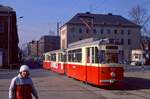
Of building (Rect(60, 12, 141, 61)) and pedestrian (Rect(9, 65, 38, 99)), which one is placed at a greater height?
building (Rect(60, 12, 141, 61))

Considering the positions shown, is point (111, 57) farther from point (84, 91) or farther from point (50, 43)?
point (50, 43)

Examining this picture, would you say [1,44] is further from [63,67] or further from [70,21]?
[70,21]

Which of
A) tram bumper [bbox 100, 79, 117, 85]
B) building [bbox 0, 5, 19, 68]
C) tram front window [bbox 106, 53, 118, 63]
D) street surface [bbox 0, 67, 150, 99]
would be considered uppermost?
building [bbox 0, 5, 19, 68]

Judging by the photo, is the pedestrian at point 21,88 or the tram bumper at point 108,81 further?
the tram bumper at point 108,81

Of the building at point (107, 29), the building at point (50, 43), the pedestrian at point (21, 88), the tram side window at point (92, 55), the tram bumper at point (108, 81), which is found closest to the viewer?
the pedestrian at point (21, 88)

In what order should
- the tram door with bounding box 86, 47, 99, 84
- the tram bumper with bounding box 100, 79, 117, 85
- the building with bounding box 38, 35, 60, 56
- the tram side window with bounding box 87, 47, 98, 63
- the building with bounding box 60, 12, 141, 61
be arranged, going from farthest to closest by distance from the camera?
1. the building with bounding box 38, 35, 60, 56
2. the building with bounding box 60, 12, 141, 61
3. the tram side window with bounding box 87, 47, 98, 63
4. the tram door with bounding box 86, 47, 99, 84
5. the tram bumper with bounding box 100, 79, 117, 85

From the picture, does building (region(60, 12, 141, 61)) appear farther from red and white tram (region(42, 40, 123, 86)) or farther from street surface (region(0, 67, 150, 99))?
red and white tram (region(42, 40, 123, 86))

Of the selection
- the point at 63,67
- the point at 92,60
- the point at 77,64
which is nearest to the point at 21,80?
the point at 92,60

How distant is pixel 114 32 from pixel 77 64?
328ft

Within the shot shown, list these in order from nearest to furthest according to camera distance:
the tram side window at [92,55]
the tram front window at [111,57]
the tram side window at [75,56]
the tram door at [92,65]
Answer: the tram front window at [111,57]
the tram door at [92,65]
the tram side window at [92,55]
the tram side window at [75,56]

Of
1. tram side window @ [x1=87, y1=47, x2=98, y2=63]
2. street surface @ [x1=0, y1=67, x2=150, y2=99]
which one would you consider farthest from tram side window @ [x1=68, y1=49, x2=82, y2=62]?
tram side window @ [x1=87, y1=47, x2=98, y2=63]

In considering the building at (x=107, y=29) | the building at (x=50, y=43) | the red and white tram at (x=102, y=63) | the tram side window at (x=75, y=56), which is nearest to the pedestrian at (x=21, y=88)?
the red and white tram at (x=102, y=63)

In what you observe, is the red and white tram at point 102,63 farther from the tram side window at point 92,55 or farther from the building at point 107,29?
the building at point 107,29

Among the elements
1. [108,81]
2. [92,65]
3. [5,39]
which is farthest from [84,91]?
Answer: [5,39]
